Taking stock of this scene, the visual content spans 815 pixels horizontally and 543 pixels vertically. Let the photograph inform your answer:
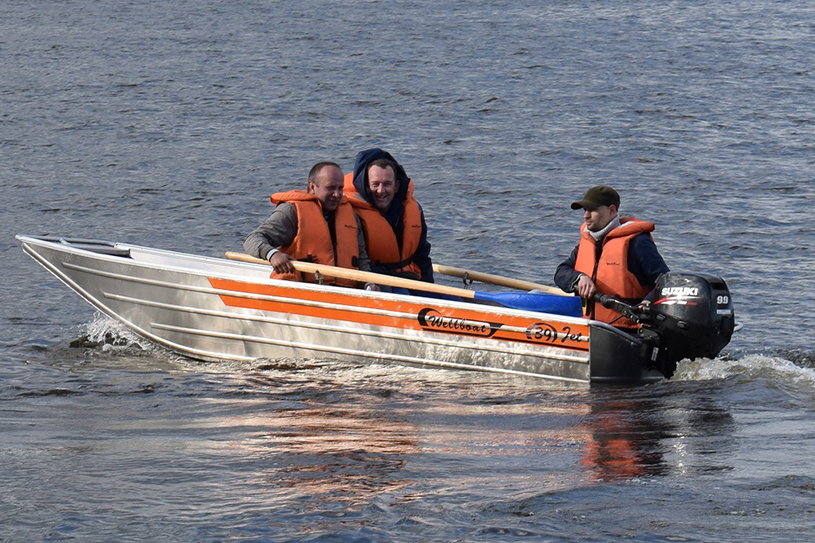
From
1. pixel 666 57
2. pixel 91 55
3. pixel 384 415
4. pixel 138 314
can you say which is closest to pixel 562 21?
pixel 666 57

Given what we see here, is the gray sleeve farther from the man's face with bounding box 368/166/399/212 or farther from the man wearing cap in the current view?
the man wearing cap

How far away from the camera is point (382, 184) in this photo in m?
8.05

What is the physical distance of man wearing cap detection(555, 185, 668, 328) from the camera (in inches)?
290

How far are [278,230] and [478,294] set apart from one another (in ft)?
4.66

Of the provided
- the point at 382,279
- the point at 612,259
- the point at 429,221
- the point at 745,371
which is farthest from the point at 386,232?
the point at 429,221

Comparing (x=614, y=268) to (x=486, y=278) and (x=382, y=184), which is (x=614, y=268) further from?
(x=382, y=184)

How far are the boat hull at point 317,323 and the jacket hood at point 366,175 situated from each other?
78cm

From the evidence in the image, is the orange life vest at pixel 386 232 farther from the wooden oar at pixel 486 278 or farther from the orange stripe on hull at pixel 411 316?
the orange stripe on hull at pixel 411 316

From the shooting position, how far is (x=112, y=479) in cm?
536

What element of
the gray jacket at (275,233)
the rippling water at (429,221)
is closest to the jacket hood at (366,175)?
the gray jacket at (275,233)

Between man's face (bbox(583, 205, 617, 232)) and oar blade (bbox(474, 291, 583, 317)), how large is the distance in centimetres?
49

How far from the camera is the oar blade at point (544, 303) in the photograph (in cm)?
764

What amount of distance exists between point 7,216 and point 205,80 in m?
7.84

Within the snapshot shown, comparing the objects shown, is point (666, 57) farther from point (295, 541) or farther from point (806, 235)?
point (295, 541)
